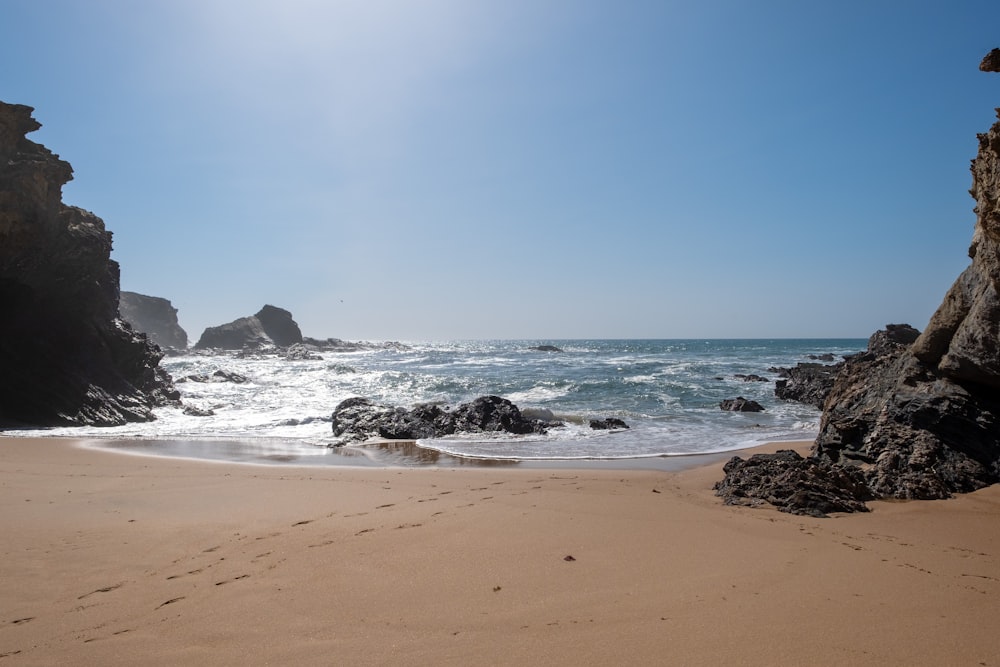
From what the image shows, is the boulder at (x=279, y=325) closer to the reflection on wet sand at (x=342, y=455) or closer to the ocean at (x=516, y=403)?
the ocean at (x=516, y=403)

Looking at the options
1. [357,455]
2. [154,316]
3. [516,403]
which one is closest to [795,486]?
[357,455]

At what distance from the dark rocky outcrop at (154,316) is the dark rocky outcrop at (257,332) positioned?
20.7 feet

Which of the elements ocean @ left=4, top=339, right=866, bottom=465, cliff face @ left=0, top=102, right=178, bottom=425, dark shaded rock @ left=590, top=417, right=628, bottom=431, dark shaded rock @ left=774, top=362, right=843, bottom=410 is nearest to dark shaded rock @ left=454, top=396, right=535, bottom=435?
ocean @ left=4, top=339, right=866, bottom=465

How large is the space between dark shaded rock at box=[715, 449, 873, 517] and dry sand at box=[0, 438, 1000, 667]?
0.27 m

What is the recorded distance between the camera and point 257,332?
274 ft

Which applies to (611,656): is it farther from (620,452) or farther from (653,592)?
(620,452)

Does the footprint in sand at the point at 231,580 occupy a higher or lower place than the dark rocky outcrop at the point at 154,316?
lower

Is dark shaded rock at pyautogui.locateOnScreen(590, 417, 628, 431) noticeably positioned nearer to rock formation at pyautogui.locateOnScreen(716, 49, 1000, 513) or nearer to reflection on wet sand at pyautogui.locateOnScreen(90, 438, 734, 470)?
reflection on wet sand at pyautogui.locateOnScreen(90, 438, 734, 470)

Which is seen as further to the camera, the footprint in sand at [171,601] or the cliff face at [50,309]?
the cliff face at [50,309]

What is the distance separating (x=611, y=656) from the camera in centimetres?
262

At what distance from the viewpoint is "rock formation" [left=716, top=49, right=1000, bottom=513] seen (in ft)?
20.1

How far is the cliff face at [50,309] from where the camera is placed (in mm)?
15133

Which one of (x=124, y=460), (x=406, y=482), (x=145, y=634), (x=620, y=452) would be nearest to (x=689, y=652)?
(x=145, y=634)

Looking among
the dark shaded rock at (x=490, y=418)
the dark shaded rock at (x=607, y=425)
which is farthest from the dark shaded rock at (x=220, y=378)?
the dark shaded rock at (x=607, y=425)
